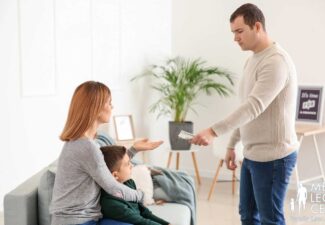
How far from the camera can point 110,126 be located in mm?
4352

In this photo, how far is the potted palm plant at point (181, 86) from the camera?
4.79 meters

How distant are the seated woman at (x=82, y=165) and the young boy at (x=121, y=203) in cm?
7

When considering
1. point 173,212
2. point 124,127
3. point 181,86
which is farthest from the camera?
point 181,86

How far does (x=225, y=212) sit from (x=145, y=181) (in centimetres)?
148

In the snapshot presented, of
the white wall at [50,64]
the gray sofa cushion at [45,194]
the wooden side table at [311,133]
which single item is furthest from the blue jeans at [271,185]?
the wooden side table at [311,133]

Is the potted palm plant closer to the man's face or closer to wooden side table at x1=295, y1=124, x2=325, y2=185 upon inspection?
wooden side table at x1=295, y1=124, x2=325, y2=185

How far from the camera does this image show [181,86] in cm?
480

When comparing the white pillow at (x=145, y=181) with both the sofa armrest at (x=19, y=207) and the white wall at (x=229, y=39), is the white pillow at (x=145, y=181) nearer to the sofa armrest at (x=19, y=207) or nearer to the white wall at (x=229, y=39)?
the sofa armrest at (x=19, y=207)

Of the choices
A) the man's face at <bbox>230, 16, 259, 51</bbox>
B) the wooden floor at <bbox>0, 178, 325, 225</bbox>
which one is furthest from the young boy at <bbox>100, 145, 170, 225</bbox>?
the wooden floor at <bbox>0, 178, 325, 225</bbox>

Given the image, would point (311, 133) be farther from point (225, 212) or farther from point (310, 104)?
point (225, 212)

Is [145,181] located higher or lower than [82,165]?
lower

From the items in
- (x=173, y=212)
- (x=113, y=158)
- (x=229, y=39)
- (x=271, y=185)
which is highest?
(x=229, y=39)

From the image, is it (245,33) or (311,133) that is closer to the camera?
(245,33)

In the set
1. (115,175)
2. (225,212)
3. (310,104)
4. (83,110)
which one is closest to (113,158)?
(115,175)
